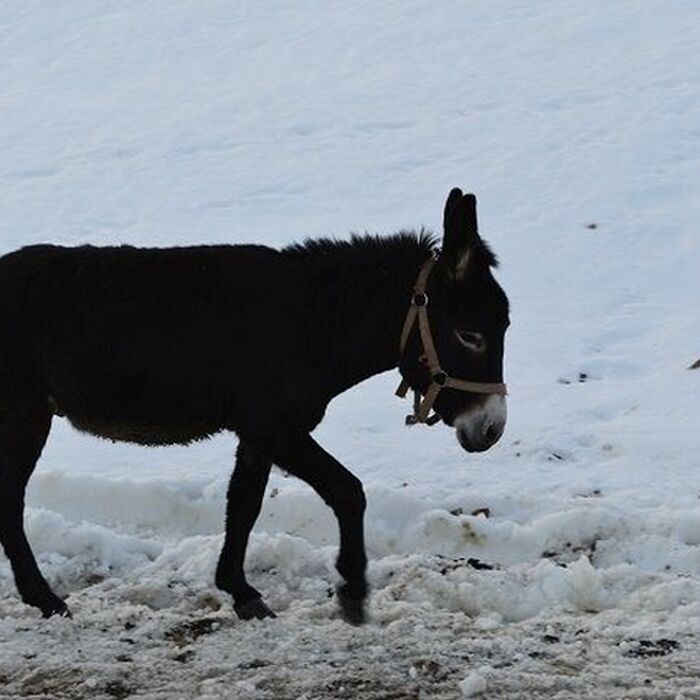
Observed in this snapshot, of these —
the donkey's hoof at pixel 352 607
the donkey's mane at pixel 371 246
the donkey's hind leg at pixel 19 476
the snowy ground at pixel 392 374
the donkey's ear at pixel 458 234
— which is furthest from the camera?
the donkey's hind leg at pixel 19 476

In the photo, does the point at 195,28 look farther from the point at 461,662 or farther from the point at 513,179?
the point at 461,662

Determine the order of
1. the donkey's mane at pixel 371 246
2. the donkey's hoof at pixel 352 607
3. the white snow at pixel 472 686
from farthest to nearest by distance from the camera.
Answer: the donkey's mane at pixel 371 246 → the donkey's hoof at pixel 352 607 → the white snow at pixel 472 686

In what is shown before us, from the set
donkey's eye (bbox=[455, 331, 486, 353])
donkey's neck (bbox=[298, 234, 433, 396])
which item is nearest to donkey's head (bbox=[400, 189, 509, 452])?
donkey's eye (bbox=[455, 331, 486, 353])

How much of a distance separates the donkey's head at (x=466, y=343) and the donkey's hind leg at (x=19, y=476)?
1771 mm

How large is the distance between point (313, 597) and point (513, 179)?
8.69 meters

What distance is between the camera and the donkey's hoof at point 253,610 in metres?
6.34

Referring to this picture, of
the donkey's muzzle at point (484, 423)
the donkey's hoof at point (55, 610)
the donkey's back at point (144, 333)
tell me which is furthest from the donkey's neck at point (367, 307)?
the donkey's hoof at point (55, 610)

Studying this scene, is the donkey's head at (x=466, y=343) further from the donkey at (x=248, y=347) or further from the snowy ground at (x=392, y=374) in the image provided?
the snowy ground at (x=392, y=374)

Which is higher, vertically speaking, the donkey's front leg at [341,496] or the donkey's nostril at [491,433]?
the donkey's nostril at [491,433]

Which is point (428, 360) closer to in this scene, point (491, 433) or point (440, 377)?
point (440, 377)

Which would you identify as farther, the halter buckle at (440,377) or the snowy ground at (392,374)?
the halter buckle at (440,377)

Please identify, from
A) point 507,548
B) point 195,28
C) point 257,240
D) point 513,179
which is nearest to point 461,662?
point 507,548

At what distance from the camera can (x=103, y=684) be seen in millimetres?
5660

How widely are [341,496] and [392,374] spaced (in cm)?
445
